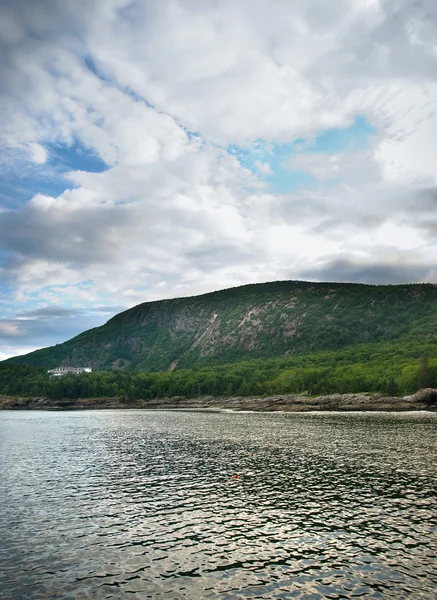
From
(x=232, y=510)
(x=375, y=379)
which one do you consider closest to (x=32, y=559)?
(x=232, y=510)

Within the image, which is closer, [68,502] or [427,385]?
[68,502]

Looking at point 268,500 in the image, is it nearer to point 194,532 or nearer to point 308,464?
point 194,532

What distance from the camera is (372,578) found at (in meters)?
21.8

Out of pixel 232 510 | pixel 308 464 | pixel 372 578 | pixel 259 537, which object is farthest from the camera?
pixel 308 464

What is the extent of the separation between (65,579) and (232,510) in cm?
1557

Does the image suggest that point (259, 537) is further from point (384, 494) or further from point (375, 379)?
point (375, 379)

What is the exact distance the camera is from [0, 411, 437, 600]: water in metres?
21.6

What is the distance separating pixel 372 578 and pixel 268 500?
1670 centimetres

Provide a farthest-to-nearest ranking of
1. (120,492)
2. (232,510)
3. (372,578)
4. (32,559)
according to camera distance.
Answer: (120,492), (232,510), (32,559), (372,578)

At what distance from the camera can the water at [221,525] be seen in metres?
21.6

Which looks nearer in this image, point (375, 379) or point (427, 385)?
point (427, 385)

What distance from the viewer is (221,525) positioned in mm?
30922

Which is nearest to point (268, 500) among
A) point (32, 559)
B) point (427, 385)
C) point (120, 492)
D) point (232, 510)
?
point (232, 510)

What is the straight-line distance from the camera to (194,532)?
96.8ft
